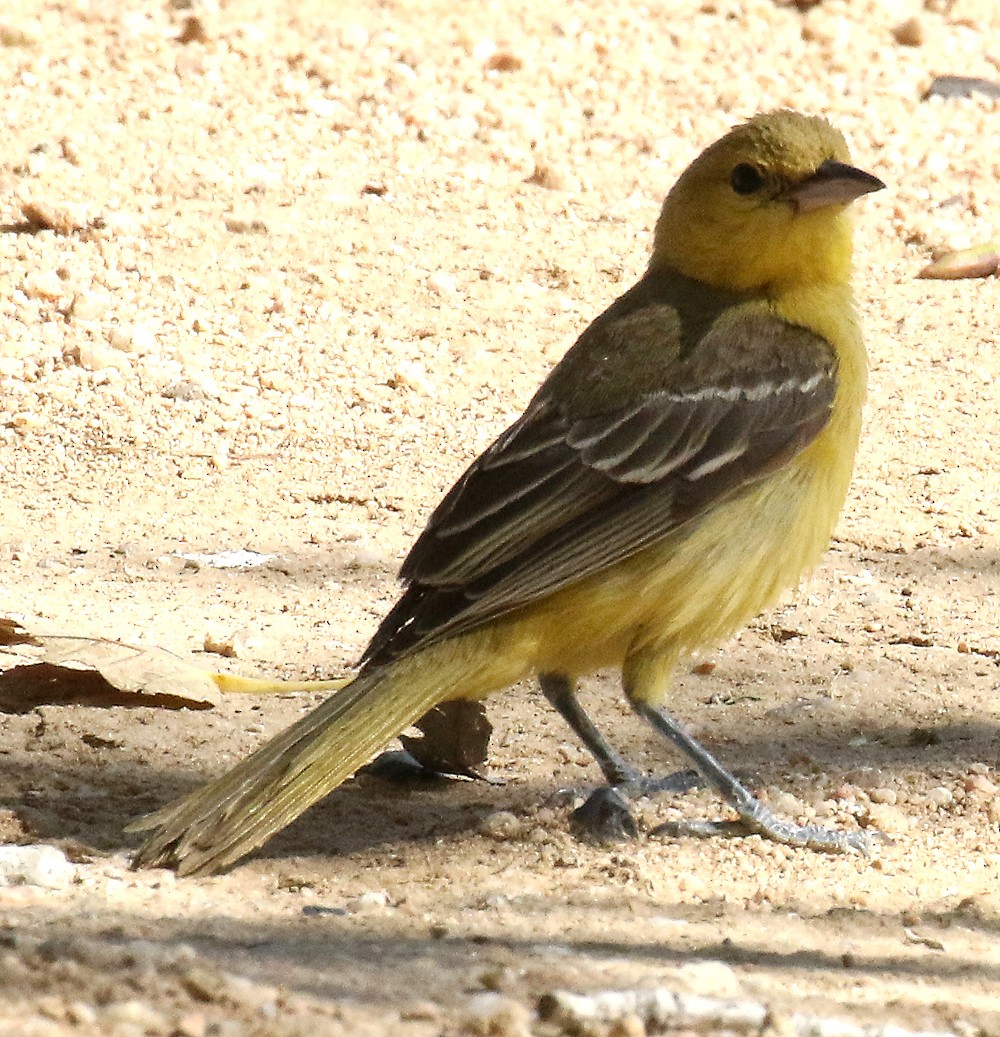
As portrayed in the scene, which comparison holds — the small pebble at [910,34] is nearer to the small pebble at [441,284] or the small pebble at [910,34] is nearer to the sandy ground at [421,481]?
the sandy ground at [421,481]

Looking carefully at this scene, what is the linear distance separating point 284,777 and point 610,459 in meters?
1.26

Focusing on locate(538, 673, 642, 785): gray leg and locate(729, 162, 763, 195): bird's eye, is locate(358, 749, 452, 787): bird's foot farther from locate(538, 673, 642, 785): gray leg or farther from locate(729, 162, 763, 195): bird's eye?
locate(729, 162, 763, 195): bird's eye

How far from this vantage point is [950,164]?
9500 mm

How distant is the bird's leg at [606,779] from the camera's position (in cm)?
472

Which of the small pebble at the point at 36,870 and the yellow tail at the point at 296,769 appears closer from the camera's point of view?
the small pebble at the point at 36,870

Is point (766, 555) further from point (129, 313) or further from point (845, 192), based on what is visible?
point (129, 313)

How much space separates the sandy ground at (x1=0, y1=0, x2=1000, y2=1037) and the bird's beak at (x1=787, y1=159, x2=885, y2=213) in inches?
54.0

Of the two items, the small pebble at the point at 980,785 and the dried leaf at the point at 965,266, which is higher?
the dried leaf at the point at 965,266

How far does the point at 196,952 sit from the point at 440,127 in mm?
6453

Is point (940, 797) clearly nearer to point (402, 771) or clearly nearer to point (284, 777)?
point (402, 771)

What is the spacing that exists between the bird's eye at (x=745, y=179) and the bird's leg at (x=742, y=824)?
1.49m

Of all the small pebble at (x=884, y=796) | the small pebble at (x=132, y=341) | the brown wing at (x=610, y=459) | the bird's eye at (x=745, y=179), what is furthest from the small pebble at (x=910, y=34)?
the small pebble at (x=884, y=796)

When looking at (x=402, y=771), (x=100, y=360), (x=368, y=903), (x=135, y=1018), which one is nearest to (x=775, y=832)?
(x=402, y=771)

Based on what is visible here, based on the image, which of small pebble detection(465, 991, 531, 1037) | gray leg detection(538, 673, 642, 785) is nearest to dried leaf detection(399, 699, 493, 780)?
gray leg detection(538, 673, 642, 785)
